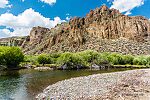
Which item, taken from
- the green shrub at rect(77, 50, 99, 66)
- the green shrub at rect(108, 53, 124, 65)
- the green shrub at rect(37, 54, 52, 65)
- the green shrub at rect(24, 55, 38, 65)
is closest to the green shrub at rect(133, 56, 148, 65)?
the green shrub at rect(108, 53, 124, 65)

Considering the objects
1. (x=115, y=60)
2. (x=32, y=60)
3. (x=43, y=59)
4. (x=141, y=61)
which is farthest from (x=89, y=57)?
(x=32, y=60)

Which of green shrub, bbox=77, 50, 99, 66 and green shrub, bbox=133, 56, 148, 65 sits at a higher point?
green shrub, bbox=77, 50, 99, 66

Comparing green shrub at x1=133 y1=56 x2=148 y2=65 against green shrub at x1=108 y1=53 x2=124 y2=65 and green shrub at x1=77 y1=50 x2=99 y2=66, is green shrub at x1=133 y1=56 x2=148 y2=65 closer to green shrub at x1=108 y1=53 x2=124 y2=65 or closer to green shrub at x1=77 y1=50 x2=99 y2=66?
green shrub at x1=108 y1=53 x2=124 y2=65

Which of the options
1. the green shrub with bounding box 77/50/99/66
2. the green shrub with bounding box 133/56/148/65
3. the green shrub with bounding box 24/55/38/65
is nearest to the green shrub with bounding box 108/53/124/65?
the green shrub with bounding box 133/56/148/65

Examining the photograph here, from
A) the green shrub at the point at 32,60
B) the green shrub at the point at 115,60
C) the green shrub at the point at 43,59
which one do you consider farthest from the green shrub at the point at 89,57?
the green shrub at the point at 32,60

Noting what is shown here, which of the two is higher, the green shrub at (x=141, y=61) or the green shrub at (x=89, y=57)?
the green shrub at (x=89, y=57)

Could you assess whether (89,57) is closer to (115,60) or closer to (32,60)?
(115,60)

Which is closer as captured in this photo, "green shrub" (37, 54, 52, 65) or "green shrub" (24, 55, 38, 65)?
"green shrub" (37, 54, 52, 65)

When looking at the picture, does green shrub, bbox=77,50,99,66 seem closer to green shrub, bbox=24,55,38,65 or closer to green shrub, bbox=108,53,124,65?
green shrub, bbox=108,53,124,65

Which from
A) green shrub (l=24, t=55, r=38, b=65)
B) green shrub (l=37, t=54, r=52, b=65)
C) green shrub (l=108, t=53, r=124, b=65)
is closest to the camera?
green shrub (l=37, t=54, r=52, b=65)

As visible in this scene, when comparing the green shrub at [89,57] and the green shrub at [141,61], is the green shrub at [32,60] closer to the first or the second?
the green shrub at [89,57]

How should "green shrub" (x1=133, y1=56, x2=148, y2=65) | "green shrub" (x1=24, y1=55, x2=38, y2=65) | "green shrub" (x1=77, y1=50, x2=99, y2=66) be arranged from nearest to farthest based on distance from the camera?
"green shrub" (x1=133, y1=56, x2=148, y2=65) → "green shrub" (x1=77, y1=50, x2=99, y2=66) → "green shrub" (x1=24, y1=55, x2=38, y2=65)

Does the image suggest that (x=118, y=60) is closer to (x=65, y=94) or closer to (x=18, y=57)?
(x=18, y=57)

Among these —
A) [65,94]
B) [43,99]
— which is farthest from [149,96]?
[43,99]
